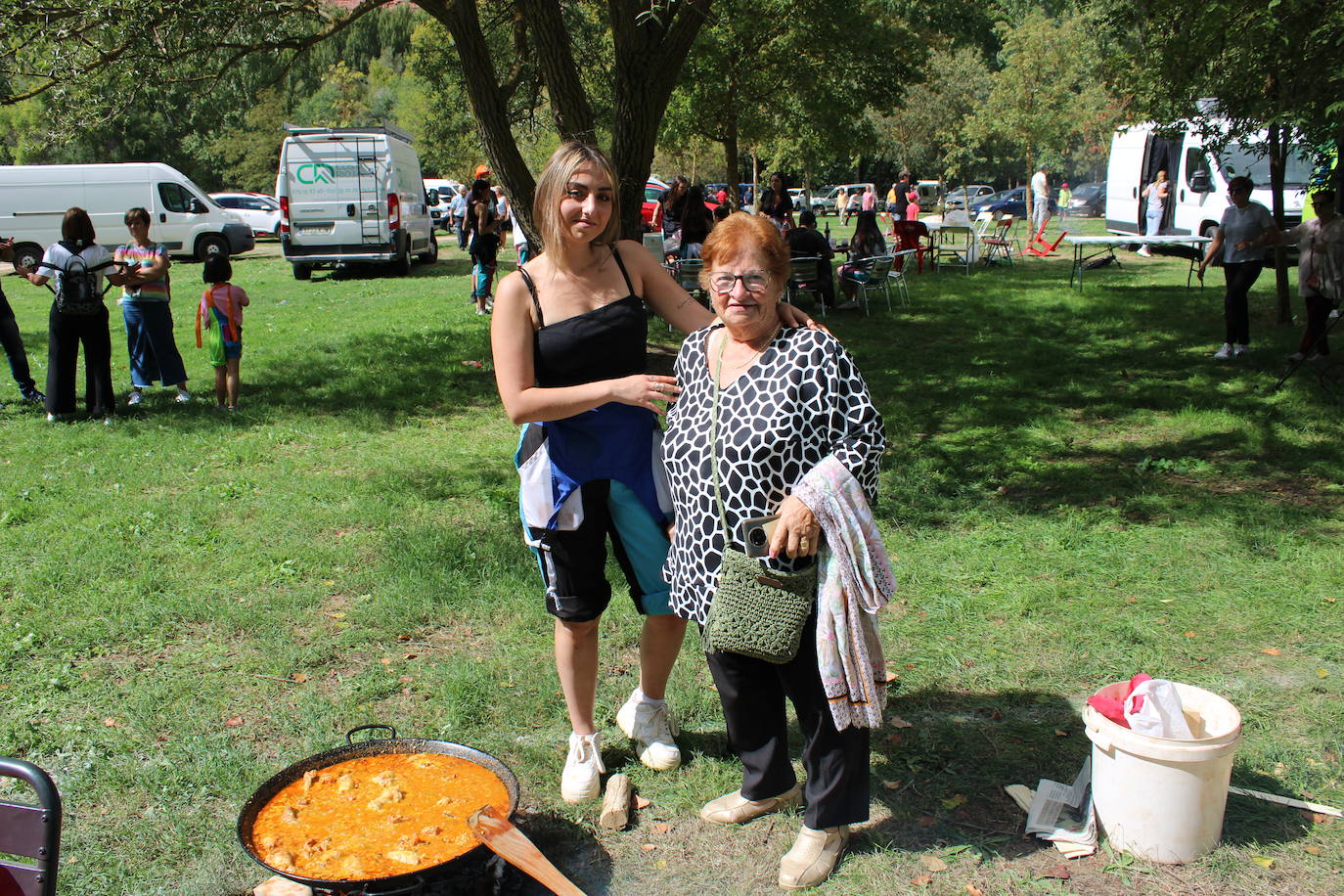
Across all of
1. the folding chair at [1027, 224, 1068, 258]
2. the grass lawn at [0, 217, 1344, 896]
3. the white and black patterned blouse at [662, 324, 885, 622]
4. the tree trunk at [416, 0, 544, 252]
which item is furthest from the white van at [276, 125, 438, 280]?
the white and black patterned blouse at [662, 324, 885, 622]

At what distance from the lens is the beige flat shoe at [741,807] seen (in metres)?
3.19

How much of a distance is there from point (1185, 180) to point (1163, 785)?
19.7 m

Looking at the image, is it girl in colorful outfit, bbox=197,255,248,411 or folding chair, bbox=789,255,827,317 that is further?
folding chair, bbox=789,255,827,317

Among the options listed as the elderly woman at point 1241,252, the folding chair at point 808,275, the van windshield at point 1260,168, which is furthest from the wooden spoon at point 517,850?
the van windshield at point 1260,168

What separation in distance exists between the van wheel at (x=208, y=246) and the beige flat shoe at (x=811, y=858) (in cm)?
2337

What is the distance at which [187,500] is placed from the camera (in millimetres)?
6426

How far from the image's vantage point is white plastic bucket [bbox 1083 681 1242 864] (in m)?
2.82

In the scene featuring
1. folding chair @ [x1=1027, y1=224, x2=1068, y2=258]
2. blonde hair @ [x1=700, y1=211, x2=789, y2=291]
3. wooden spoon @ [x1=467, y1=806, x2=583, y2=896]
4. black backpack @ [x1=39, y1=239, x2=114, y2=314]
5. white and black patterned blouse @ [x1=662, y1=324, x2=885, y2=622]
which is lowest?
wooden spoon @ [x1=467, y1=806, x2=583, y2=896]

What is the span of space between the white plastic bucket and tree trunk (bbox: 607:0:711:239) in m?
5.02

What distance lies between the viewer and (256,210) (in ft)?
101

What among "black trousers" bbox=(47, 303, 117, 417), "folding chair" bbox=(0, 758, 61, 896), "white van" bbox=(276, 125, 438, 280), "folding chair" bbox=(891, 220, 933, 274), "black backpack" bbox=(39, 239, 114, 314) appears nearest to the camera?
"folding chair" bbox=(0, 758, 61, 896)

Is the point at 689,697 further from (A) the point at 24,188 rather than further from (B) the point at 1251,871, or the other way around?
(A) the point at 24,188

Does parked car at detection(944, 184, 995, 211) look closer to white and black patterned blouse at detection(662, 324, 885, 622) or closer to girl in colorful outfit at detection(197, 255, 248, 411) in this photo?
girl in colorful outfit at detection(197, 255, 248, 411)

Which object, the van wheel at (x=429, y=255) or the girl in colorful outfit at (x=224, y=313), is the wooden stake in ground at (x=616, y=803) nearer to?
the girl in colorful outfit at (x=224, y=313)
